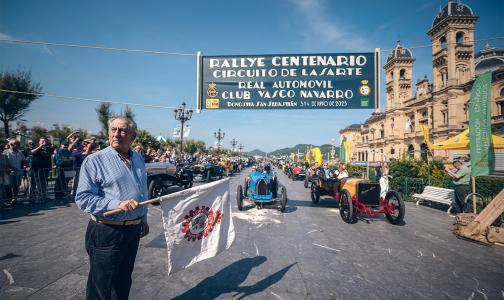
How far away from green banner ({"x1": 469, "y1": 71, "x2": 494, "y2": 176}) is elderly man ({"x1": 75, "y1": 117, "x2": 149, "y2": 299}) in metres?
8.25

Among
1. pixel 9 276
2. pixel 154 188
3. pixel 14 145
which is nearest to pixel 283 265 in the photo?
pixel 9 276

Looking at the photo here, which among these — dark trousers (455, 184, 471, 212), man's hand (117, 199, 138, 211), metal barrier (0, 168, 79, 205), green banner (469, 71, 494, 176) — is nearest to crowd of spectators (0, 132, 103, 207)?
metal barrier (0, 168, 79, 205)

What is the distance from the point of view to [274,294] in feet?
9.14

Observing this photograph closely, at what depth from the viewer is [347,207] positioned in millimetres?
6207

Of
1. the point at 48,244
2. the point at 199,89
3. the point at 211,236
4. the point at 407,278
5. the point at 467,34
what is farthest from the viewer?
the point at 467,34

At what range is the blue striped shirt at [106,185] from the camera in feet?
6.21

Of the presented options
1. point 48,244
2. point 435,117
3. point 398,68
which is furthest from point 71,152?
point 398,68

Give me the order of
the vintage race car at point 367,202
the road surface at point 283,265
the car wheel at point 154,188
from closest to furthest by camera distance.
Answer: the road surface at point 283,265 < the vintage race car at point 367,202 < the car wheel at point 154,188

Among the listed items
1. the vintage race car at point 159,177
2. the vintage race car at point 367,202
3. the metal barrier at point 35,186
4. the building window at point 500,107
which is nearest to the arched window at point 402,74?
the building window at point 500,107

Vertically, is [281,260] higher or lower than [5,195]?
lower

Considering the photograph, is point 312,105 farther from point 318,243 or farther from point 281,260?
point 281,260

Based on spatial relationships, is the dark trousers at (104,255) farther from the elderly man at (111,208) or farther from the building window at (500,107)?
the building window at (500,107)

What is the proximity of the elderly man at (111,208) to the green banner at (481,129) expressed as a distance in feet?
27.1

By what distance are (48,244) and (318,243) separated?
16.8ft
